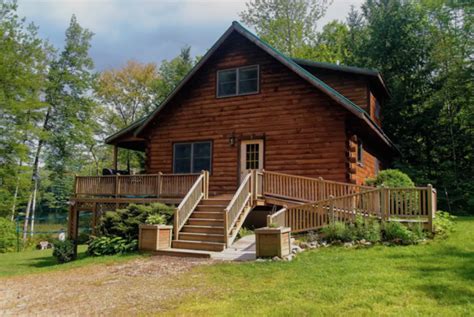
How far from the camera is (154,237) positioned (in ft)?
33.4

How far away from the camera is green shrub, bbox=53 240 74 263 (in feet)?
37.4

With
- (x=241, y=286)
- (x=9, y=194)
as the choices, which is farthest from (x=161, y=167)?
(x=9, y=194)

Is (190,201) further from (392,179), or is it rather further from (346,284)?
(392,179)

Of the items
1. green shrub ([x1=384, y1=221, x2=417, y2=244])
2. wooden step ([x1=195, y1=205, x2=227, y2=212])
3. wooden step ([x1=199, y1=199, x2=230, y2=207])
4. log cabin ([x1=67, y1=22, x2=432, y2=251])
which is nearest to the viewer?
green shrub ([x1=384, y1=221, x2=417, y2=244])

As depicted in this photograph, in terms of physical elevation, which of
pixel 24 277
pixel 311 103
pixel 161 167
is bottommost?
pixel 24 277

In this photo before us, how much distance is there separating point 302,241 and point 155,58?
33.4 m

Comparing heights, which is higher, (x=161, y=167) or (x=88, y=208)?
(x=161, y=167)

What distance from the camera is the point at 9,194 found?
24.1 metres

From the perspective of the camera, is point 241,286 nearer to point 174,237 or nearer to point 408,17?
point 174,237

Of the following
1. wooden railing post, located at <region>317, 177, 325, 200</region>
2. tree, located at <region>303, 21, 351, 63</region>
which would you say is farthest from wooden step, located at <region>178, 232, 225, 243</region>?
tree, located at <region>303, 21, 351, 63</region>

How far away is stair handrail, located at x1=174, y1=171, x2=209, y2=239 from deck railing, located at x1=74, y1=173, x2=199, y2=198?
0.59 metres

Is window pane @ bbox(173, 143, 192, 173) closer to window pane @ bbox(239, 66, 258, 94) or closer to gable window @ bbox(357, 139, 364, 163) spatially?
window pane @ bbox(239, 66, 258, 94)

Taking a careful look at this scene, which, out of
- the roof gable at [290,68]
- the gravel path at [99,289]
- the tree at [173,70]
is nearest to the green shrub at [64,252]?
the gravel path at [99,289]

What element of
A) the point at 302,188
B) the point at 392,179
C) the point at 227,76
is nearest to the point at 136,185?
the point at 227,76
